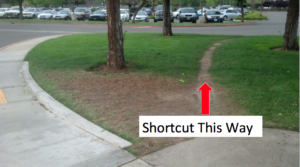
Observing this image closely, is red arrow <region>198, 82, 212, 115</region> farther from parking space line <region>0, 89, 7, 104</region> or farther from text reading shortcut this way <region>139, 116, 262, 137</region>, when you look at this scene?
parking space line <region>0, 89, 7, 104</region>

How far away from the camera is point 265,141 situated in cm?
503

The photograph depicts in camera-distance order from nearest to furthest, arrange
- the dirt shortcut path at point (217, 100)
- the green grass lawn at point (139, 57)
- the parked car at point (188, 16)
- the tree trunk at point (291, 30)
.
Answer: the dirt shortcut path at point (217, 100)
the green grass lawn at point (139, 57)
the tree trunk at point (291, 30)
the parked car at point (188, 16)

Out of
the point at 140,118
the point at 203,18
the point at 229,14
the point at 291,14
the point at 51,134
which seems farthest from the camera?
the point at 229,14

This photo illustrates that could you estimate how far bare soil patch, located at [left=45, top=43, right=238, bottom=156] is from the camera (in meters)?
5.41

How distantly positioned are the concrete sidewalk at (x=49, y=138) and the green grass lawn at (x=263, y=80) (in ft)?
8.92

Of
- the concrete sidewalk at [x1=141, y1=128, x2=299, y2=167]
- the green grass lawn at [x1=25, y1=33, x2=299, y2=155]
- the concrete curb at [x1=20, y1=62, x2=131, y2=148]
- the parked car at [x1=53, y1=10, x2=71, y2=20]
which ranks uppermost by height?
the parked car at [x1=53, y1=10, x2=71, y2=20]

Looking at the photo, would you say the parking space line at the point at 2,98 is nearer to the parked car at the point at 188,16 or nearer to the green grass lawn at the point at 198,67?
the green grass lawn at the point at 198,67

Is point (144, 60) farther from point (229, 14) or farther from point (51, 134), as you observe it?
point (229, 14)

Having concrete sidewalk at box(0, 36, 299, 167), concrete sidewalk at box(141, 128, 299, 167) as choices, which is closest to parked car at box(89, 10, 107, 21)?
concrete sidewalk at box(0, 36, 299, 167)

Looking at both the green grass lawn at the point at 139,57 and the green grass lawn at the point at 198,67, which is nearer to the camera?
the green grass lawn at the point at 198,67

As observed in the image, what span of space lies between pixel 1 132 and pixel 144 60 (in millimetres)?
5695

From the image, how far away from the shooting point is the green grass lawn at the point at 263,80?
605 cm

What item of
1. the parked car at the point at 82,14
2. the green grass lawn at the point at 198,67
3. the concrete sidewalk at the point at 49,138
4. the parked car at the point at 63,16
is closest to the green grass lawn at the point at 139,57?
the green grass lawn at the point at 198,67

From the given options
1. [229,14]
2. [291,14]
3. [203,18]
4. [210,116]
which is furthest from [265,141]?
[229,14]
